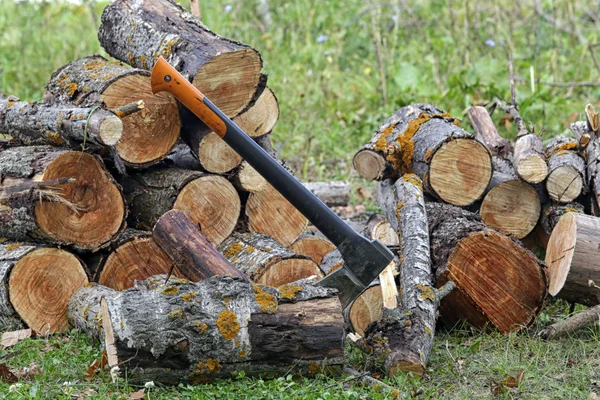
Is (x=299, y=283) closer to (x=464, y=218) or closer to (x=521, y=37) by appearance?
(x=464, y=218)

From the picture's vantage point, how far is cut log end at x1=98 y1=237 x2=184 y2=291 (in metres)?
4.00

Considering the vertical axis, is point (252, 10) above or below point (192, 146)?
above

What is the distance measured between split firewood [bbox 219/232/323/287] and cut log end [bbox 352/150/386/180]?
96cm

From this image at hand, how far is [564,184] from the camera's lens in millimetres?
4363

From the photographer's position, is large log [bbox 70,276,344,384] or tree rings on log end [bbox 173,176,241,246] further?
tree rings on log end [bbox 173,176,241,246]

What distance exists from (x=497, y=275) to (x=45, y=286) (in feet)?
7.78

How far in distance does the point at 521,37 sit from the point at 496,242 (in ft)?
21.8

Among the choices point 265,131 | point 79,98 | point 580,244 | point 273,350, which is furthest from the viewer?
point 265,131

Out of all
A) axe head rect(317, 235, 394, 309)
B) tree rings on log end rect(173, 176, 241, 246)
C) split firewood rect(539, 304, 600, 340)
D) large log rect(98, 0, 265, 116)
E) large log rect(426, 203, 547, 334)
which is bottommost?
split firewood rect(539, 304, 600, 340)

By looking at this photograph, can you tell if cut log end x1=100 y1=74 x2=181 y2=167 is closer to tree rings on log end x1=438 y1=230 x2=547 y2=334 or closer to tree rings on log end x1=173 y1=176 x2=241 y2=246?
tree rings on log end x1=173 y1=176 x2=241 y2=246

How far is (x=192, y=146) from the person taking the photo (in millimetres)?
4105

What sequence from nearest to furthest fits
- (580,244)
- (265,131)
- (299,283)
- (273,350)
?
(273,350) → (299,283) → (580,244) → (265,131)

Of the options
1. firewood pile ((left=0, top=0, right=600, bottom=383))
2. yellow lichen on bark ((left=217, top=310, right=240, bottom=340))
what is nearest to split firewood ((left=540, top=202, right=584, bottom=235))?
firewood pile ((left=0, top=0, right=600, bottom=383))

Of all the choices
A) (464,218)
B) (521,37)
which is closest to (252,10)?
(521,37)
